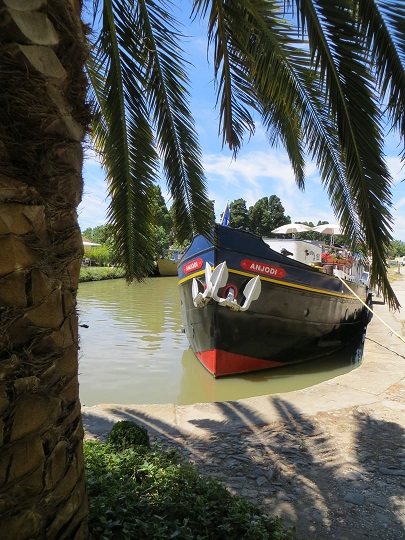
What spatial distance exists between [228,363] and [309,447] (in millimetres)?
4288

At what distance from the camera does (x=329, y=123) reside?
3568 millimetres

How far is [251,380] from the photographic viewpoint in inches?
334

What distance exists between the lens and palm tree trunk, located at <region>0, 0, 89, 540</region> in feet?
4.64

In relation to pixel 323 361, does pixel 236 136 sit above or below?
above

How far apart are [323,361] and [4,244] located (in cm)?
980

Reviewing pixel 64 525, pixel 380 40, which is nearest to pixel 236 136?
pixel 380 40

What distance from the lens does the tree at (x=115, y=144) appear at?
4.75 feet

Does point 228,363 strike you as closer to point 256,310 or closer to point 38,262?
point 256,310

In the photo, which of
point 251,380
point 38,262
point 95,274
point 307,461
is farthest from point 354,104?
point 95,274

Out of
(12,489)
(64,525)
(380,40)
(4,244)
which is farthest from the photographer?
(380,40)

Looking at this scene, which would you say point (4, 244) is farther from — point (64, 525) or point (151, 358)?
point (151, 358)

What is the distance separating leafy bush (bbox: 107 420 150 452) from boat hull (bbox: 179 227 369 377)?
4.38 m

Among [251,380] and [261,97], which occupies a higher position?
[261,97]

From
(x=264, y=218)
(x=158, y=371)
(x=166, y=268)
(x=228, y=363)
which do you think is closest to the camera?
(x=228, y=363)
